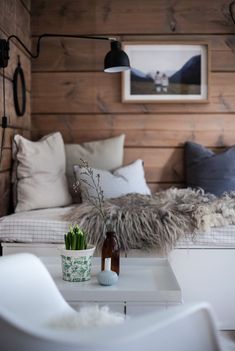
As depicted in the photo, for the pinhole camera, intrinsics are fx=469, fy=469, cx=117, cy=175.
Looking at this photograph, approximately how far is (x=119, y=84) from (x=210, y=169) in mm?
822

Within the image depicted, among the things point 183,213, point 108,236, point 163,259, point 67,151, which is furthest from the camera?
point 67,151

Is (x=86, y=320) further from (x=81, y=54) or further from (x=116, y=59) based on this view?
(x=81, y=54)

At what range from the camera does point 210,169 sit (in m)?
2.91

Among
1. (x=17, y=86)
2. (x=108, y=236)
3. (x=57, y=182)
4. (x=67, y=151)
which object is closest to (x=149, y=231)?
(x=108, y=236)

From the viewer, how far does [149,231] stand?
87.8 inches

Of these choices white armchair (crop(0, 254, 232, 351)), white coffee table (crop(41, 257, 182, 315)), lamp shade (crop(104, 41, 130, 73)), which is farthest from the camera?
lamp shade (crop(104, 41, 130, 73))

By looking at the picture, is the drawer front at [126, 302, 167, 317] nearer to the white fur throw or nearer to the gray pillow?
the white fur throw

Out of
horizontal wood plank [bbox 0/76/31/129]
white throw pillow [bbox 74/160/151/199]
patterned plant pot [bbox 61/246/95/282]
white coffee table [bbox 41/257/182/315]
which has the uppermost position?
horizontal wood plank [bbox 0/76/31/129]

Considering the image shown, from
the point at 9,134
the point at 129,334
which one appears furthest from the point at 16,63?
the point at 129,334

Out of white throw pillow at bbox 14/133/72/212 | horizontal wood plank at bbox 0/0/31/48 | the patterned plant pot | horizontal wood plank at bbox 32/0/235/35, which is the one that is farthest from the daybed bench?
horizontal wood plank at bbox 32/0/235/35

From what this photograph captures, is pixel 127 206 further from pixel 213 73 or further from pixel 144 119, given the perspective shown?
pixel 213 73

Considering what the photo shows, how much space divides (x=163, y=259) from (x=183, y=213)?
30 centimetres

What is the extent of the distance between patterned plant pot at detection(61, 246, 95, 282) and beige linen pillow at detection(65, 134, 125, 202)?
1.14 metres

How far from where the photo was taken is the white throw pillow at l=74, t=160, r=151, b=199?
270 centimetres
